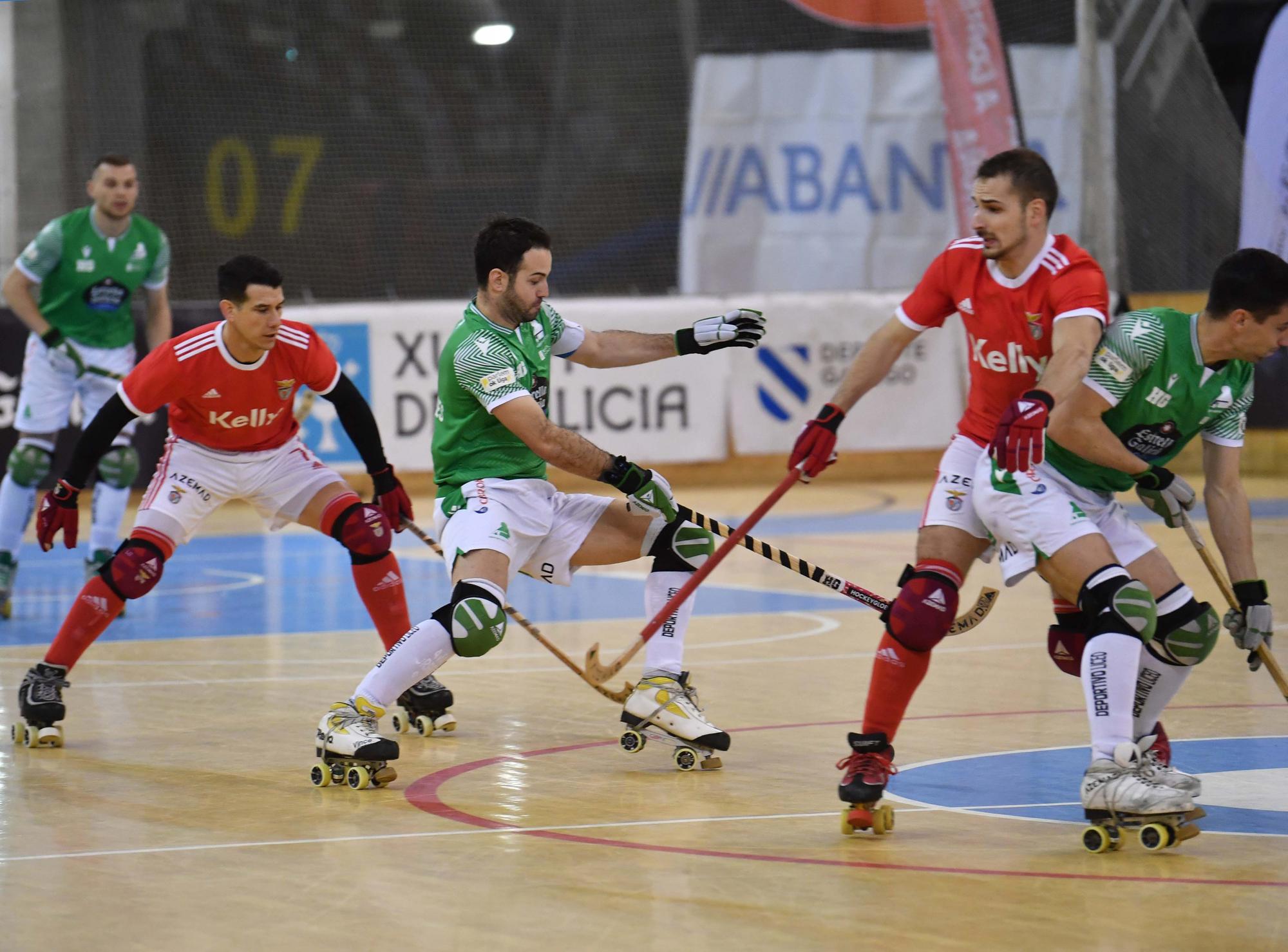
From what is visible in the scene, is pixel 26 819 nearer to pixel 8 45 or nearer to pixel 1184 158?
pixel 8 45

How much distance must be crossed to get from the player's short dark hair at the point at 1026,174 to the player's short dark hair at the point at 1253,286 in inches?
19.8

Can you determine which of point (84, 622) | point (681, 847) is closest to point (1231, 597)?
point (681, 847)

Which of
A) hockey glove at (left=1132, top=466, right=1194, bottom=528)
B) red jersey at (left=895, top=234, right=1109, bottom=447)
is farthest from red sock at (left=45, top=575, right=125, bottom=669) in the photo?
hockey glove at (left=1132, top=466, right=1194, bottom=528)

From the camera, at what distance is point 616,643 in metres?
8.09

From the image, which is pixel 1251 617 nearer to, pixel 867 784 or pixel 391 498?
pixel 867 784

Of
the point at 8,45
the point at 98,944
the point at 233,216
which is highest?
the point at 8,45

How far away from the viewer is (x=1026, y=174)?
15.7 feet

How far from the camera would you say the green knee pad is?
4797 millimetres

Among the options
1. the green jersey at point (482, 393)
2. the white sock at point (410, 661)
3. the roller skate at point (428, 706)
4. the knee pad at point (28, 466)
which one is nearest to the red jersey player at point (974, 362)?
the green jersey at point (482, 393)

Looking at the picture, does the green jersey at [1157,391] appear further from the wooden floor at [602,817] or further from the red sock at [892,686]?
the wooden floor at [602,817]

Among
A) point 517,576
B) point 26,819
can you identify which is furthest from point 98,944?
point 517,576

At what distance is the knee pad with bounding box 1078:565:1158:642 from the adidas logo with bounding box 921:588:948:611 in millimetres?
363

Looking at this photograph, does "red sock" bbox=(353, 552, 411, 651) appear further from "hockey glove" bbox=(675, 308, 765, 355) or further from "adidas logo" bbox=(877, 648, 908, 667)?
"adidas logo" bbox=(877, 648, 908, 667)

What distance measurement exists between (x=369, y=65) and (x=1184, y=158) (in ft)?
27.3
